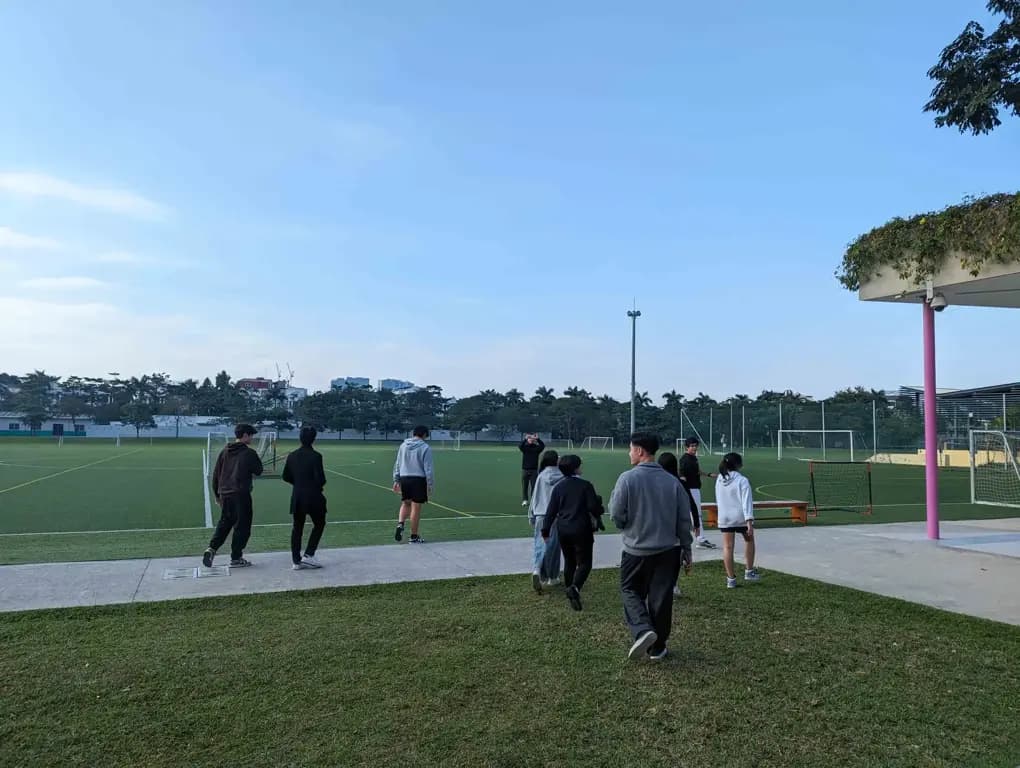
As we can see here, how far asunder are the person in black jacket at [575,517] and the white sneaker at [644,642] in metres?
1.48

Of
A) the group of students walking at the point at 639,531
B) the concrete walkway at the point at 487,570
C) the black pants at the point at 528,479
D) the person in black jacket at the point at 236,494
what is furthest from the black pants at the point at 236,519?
the black pants at the point at 528,479

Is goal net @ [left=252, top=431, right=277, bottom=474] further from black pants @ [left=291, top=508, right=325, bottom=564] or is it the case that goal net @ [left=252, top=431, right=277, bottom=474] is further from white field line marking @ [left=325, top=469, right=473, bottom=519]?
black pants @ [left=291, top=508, right=325, bottom=564]

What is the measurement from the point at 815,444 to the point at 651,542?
38960 millimetres

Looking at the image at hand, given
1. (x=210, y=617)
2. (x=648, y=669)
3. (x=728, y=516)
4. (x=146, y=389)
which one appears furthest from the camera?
(x=146, y=389)

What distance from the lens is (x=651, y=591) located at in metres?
5.32

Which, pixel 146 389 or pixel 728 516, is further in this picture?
pixel 146 389

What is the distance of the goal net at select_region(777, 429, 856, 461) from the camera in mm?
39062

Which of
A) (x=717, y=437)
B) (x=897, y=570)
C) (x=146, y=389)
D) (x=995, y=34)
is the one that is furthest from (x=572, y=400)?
(x=897, y=570)

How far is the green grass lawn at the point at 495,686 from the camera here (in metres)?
3.88

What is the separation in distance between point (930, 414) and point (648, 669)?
876cm

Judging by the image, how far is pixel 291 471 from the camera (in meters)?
8.45

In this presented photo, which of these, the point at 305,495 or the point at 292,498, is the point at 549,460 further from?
the point at 292,498

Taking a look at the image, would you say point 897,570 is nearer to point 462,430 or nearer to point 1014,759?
point 1014,759

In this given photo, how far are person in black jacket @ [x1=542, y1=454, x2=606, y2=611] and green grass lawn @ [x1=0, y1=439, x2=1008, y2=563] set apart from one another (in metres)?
4.51
